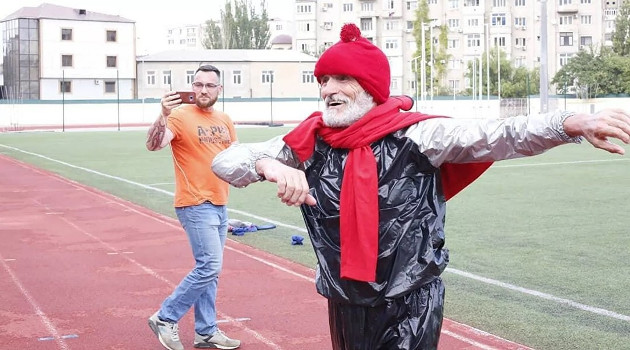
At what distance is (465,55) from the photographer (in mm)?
105375

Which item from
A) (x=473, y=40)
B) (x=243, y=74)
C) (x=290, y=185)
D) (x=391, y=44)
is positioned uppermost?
(x=391, y=44)

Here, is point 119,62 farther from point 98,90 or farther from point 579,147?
point 579,147

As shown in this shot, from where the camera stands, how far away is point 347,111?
3.93 meters

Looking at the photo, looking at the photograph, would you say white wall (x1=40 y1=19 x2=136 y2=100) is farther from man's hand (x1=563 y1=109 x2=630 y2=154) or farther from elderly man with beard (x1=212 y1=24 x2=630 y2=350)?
man's hand (x1=563 y1=109 x2=630 y2=154)

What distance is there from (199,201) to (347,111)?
320 centimetres

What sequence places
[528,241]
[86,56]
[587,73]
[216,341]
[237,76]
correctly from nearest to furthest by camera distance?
[216,341], [528,241], [587,73], [86,56], [237,76]

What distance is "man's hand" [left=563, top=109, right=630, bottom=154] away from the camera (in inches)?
127

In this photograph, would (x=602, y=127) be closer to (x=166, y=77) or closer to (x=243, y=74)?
(x=243, y=74)

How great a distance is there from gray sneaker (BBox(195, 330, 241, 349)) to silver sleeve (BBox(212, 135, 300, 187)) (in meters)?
3.39

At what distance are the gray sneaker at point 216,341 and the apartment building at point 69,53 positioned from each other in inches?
3048

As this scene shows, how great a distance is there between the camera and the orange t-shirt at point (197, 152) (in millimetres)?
7000

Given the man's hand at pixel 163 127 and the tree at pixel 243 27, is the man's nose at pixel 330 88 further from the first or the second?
the tree at pixel 243 27

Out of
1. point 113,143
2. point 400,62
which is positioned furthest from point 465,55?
point 113,143

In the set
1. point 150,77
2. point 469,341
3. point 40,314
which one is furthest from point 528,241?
point 150,77
